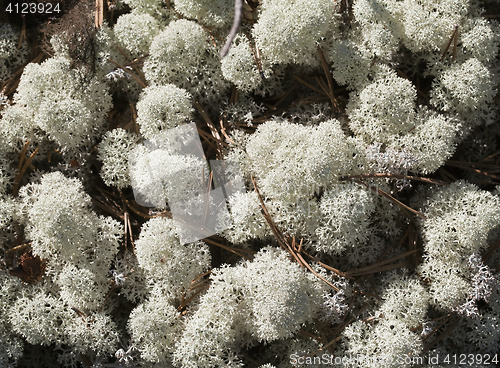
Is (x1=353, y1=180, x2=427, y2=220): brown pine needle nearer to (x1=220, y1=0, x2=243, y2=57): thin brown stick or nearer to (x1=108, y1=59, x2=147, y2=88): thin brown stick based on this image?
(x1=220, y1=0, x2=243, y2=57): thin brown stick

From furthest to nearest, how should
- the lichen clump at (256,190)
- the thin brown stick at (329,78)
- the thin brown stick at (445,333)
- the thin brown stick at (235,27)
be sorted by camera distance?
the thin brown stick at (329,78), the thin brown stick at (445,333), the lichen clump at (256,190), the thin brown stick at (235,27)

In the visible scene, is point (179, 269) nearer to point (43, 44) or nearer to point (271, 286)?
point (271, 286)

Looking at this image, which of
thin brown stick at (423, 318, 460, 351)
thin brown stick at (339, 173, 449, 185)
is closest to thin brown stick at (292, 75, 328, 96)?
thin brown stick at (339, 173, 449, 185)

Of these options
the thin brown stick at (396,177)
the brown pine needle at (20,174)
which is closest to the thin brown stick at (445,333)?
the thin brown stick at (396,177)

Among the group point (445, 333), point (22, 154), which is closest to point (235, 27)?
point (22, 154)

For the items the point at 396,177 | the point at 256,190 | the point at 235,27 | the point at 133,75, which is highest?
the point at 235,27

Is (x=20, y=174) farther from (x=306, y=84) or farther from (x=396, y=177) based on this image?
(x=396, y=177)

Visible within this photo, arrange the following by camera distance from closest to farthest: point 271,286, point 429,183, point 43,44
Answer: point 271,286
point 429,183
point 43,44

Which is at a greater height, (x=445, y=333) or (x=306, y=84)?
(x=306, y=84)

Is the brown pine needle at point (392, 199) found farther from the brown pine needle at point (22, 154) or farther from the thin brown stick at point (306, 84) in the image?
the brown pine needle at point (22, 154)

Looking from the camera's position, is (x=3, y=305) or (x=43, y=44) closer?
(x=3, y=305)

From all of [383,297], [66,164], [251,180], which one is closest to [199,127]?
[251,180]
